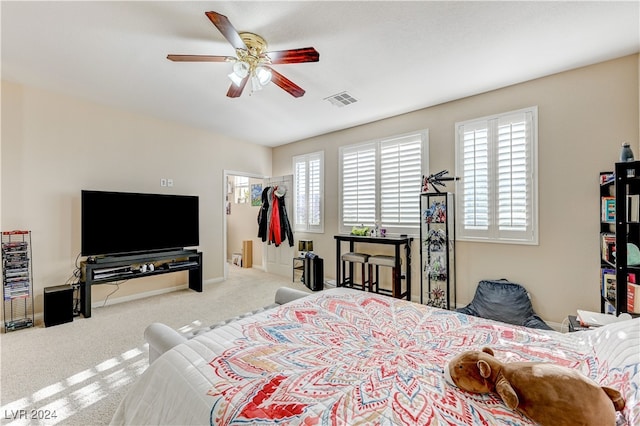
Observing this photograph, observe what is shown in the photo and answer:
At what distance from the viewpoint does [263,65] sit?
2346 mm

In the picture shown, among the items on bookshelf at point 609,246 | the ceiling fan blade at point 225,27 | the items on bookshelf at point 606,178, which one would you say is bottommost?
the items on bookshelf at point 609,246

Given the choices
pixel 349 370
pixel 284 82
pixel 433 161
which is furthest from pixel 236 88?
pixel 433 161

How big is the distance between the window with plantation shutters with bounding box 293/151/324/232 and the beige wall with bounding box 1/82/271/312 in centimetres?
175

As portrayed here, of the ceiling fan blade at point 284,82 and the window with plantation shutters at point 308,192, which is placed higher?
the ceiling fan blade at point 284,82

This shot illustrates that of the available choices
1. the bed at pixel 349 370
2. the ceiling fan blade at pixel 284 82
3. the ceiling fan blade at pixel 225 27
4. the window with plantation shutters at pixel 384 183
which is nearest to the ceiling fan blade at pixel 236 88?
the ceiling fan blade at pixel 284 82

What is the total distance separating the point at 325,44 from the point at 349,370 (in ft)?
7.87

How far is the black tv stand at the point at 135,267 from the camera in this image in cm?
327

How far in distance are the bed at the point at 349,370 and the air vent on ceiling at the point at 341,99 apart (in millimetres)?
2641

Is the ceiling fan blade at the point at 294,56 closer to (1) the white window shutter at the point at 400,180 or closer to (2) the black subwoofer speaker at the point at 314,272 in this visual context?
(1) the white window shutter at the point at 400,180

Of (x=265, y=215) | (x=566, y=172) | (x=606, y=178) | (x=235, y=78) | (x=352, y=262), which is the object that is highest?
(x=235, y=78)

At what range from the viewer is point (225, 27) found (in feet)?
5.70

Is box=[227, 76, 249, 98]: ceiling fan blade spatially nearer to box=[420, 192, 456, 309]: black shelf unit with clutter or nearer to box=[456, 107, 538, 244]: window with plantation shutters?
box=[420, 192, 456, 309]: black shelf unit with clutter

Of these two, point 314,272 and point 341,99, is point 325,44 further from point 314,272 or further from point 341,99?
point 314,272

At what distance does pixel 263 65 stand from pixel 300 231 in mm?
Result: 3445
